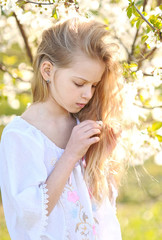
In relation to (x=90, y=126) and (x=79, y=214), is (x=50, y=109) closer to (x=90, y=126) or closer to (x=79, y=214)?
(x=90, y=126)

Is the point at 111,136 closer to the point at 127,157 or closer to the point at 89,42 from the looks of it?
the point at 127,157

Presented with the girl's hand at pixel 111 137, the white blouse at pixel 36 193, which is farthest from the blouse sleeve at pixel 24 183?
the girl's hand at pixel 111 137

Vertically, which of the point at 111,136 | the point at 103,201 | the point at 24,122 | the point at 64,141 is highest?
the point at 24,122

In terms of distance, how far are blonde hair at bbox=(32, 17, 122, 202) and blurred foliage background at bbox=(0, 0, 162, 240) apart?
70mm

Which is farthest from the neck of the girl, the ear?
the ear

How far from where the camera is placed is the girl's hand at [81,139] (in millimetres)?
1779

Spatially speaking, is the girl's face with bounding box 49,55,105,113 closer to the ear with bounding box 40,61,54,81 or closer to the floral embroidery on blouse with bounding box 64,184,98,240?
the ear with bounding box 40,61,54,81

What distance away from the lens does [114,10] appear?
318cm

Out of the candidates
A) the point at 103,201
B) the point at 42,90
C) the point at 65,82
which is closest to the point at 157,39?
the point at 65,82

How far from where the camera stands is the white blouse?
164 centimetres

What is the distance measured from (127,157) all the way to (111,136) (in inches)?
7.4

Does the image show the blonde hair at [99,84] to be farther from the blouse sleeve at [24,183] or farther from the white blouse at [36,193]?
the blouse sleeve at [24,183]

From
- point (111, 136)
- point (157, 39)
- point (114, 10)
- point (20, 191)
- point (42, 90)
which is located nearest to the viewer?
point (20, 191)

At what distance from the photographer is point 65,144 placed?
1908mm
